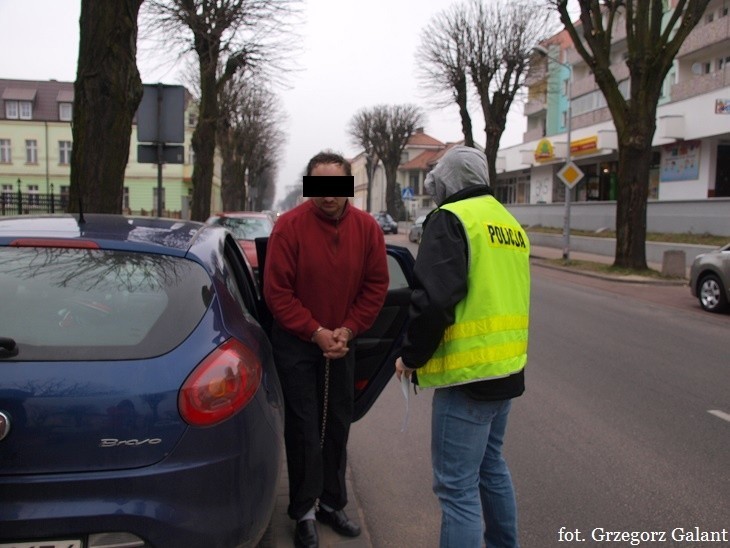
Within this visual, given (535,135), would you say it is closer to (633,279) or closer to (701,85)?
(701,85)

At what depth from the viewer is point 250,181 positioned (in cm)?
5709

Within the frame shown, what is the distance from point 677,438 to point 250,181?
54.6m

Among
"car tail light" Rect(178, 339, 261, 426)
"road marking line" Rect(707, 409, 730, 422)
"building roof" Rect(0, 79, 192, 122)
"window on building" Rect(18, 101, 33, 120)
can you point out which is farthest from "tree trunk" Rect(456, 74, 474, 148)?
"window on building" Rect(18, 101, 33, 120)

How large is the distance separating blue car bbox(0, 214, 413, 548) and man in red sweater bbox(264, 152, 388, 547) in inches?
12.2

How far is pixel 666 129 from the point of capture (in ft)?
88.8

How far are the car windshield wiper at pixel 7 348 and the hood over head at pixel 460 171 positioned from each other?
1.63 meters

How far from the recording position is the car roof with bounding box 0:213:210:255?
263 cm

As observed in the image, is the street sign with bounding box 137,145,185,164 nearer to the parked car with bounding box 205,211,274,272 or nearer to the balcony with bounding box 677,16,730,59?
the parked car with bounding box 205,211,274,272

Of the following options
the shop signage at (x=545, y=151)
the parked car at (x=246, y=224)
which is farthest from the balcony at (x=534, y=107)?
the parked car at (x=246, y=224)

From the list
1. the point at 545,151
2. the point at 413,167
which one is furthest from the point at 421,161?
the point at 545,151

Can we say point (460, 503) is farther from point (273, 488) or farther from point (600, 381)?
point (600, 381)

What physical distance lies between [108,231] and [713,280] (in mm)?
11022

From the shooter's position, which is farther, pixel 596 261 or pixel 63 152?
pixel 63 152

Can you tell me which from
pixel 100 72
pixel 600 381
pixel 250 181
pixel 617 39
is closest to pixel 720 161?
pixel 617 39
